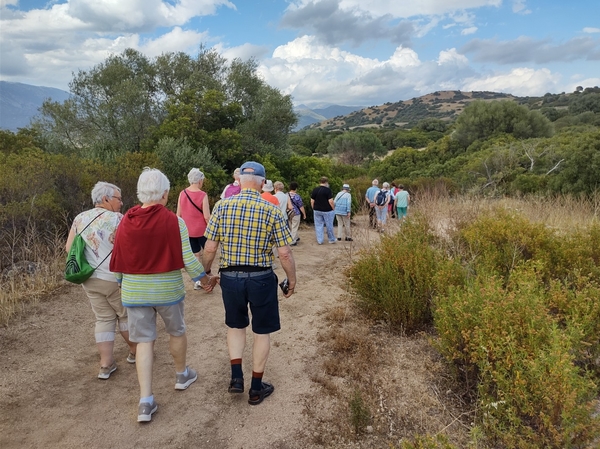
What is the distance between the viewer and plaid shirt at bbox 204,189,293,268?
2.96 metres

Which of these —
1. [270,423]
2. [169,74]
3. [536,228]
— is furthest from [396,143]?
[270,423]

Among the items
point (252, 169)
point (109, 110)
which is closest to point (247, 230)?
point (252, 169)

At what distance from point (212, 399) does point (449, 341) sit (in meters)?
2.01

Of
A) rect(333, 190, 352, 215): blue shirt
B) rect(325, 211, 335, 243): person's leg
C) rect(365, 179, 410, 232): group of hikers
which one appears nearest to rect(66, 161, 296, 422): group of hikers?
rect(325, 211, 335, 243): person's leg

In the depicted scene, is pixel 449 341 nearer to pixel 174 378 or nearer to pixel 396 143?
pixel 174 378

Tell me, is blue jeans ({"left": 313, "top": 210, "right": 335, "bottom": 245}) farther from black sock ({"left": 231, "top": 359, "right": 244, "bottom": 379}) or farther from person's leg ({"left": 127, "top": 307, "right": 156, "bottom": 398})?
person's leg ({"left": 127, "top": 307, "right": 156, "bottom": 398})

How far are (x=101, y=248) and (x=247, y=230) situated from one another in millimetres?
1371

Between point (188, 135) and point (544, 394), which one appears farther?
point (188, 135)

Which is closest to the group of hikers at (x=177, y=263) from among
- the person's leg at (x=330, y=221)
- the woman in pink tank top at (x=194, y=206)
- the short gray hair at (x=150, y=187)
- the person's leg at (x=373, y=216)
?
the short gray hair at (x=150, y=187)

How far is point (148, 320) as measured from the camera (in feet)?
9.91

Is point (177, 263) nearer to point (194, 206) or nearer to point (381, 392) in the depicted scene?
point (381, 392)

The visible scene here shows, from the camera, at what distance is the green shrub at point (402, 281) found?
4.30 meters

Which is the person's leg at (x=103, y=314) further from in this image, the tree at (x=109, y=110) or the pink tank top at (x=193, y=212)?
the tree at (x=109, y=110)

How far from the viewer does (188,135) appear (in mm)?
12688
